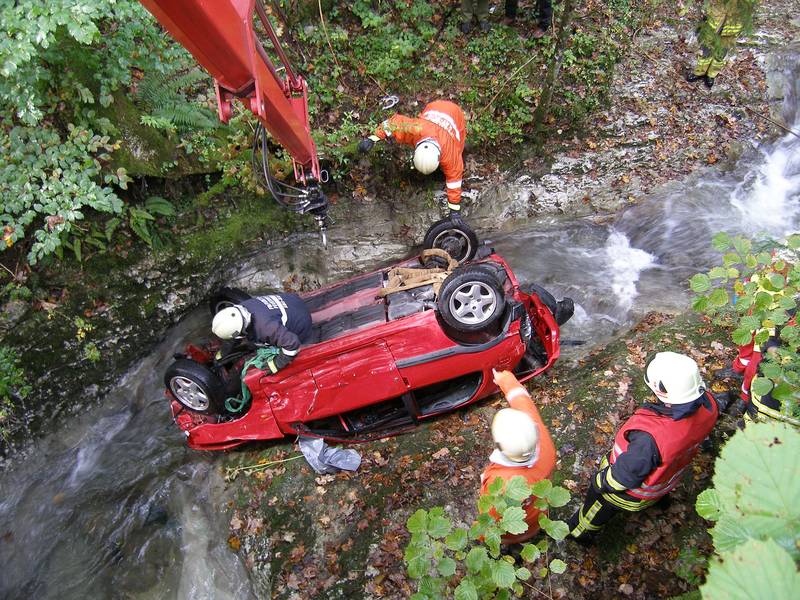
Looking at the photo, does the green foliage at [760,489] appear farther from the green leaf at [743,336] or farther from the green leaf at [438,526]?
the green leaf at [743,336]

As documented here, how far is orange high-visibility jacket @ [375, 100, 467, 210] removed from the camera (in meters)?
6.27

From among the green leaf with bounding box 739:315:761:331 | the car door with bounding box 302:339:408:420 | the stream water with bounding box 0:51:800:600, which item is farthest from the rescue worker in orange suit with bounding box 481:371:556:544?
the stream water with bounding box 0:51:800:600

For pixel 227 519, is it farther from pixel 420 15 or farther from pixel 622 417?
pixel 420 15

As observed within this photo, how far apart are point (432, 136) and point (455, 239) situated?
1337 millimetres

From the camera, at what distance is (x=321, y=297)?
6.16 metres

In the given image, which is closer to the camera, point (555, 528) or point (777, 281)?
point (555, 528)

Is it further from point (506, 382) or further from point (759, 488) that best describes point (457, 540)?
point (506, 382)

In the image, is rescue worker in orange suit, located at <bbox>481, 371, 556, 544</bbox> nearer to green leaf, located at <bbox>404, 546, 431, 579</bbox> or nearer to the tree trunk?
green leaf, located at <bbox>404, 546, 431, 579</bbox>

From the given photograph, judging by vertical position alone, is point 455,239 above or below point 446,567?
below

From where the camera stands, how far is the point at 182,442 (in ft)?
21.1

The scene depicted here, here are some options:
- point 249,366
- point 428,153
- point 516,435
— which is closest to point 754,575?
point 516,435

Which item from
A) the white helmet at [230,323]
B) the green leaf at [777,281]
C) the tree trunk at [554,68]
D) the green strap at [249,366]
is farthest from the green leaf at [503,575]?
the tree trunk at [554,68]

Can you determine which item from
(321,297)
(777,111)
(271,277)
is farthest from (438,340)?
(777,111)

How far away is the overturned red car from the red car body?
0.4 inches
